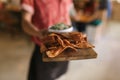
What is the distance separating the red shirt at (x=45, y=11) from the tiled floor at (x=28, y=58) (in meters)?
0.79

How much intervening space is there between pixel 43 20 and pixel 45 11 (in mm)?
58

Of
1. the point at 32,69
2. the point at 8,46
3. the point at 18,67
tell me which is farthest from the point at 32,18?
the point at 8,46

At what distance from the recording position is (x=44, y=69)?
1.39m

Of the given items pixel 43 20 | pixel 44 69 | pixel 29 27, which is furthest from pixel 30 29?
pixel 44 69

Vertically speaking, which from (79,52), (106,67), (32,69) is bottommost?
(106,67)

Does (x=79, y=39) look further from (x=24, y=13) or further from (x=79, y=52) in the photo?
(x=24, y=13)

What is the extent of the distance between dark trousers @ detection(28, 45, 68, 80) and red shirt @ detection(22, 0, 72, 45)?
115 mm

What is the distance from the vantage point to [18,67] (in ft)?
9.55

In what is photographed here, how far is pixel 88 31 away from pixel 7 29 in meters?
1.48

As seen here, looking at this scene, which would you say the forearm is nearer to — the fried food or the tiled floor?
the fried food

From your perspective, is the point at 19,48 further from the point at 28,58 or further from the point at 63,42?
the point at 63,42

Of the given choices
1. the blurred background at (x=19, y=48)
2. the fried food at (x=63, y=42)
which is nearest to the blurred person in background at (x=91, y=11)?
the blurred background at (x=19, y=48)

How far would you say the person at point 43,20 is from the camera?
1318 mm

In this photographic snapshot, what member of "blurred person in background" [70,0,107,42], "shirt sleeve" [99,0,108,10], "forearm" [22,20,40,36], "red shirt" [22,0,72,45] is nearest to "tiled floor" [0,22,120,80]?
"blurred person in background" [70,0,107,42]
